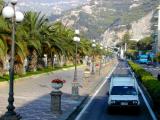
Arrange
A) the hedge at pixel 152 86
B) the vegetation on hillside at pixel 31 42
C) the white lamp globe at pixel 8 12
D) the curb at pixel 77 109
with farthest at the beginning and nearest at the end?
the vegetation on hillside at pixel 31 42, the hedge at pixel 152 86, the curb at pixel 77 109, the white lamp globe at pixel 8 12

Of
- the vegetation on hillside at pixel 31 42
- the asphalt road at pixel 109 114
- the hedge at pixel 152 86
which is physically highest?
the vegetation on hillside at pixel 31 42

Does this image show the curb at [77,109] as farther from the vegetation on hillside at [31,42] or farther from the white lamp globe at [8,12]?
the vegetation on hillside at [31,42]

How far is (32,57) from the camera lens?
5697 cm

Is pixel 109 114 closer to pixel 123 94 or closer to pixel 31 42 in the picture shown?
pixel 123 94

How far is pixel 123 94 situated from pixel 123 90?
0.30 meters

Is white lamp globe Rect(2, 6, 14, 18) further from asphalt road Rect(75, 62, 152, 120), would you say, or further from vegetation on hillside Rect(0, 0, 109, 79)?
vegetation on hillside Rect(0, 0, 109, 79)

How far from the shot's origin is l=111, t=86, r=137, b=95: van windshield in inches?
923

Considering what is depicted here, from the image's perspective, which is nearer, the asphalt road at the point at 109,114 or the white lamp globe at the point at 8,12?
the white lamp globe at the point at 8,12

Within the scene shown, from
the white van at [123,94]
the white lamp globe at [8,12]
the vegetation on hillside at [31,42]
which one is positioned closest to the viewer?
the white lamp globe at [8,12]

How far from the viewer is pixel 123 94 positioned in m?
23.3

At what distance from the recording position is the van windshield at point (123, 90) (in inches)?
923

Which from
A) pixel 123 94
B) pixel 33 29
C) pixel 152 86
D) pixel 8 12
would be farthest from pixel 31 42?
pixel 8 12

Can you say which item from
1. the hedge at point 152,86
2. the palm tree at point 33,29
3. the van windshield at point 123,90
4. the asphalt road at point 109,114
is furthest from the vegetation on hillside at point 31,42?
the van windshield at point 123,90

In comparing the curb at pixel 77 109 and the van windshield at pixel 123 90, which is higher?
the van windshield at pixel 123 90
